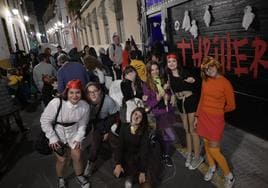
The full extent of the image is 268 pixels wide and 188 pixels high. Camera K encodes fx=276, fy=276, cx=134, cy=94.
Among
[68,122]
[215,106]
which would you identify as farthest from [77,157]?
[215,106]

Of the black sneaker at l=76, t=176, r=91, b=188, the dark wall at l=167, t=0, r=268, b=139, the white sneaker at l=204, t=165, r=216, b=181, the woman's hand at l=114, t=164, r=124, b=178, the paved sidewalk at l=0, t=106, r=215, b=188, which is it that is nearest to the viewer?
the woman's hand at l=114, t=164, r=124, b=178

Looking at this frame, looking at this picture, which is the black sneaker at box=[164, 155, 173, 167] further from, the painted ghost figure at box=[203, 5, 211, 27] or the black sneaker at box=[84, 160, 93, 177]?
the painted ghost figure at box=[203, 5, 211, 27]

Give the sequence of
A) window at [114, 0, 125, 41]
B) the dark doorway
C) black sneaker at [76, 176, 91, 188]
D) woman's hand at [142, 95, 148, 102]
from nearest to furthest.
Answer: black sneaker at [76, 176, 91, 188] < woman's hand at [142, 95, 148, 102] < the dark doorway < window at [114, 0, 125, 41]

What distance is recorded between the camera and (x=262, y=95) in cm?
474

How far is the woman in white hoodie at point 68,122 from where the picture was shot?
3.70 metres

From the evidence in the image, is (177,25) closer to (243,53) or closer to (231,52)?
(231,52)

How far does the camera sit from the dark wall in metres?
4.59

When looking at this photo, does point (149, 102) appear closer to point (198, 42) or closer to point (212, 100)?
point (212, 100)

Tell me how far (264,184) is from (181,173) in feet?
3.71

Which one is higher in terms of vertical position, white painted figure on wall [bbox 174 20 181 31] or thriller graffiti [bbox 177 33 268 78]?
white painted figure on wall [bbox 174 20 181 31]

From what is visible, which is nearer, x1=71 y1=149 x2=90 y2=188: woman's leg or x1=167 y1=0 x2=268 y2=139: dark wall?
x1=71 y1=149 x2=90 y2=188: woman's leg


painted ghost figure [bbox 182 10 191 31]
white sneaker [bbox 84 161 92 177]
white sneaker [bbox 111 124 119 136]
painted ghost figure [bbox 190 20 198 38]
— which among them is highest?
painted ghost figure [bbox 182 10 191 31]

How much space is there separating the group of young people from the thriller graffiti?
140 centimetres

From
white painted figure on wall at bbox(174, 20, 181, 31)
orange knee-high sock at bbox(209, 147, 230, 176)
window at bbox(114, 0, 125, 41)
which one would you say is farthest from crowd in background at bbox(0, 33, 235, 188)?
window at bbox(114, 0, 125, 41)
